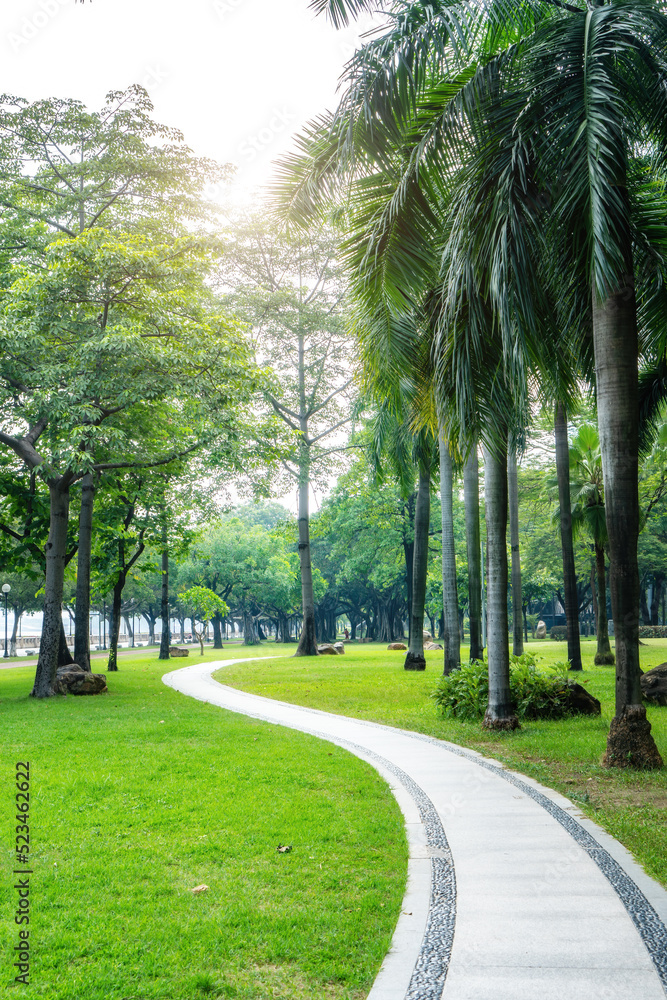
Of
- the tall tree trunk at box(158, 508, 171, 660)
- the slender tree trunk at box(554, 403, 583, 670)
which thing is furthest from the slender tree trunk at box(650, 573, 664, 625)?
the tall tree trunk at box(158, 508, 171, 660)

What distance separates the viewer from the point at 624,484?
7.96 metres

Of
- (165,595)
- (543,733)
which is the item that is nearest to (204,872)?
(543,733)

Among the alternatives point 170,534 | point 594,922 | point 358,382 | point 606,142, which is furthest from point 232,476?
point 594,922

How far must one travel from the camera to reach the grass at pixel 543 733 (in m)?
6.11

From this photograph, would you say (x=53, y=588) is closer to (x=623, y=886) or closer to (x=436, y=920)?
(x=436, y=920)

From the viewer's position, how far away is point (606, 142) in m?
7.40

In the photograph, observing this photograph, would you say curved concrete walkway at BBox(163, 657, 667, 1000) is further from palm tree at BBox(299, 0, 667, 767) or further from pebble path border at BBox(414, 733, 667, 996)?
palm tree at BBox(299, 0, 667, 767)

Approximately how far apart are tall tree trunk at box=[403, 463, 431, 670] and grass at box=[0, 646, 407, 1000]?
11.6m

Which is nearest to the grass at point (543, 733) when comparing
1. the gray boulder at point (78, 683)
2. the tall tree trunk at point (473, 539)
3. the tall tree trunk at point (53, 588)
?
the tall tree trunk at point (473, 539)

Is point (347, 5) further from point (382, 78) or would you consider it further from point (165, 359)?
point (165, 359)

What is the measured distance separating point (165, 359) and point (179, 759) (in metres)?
8.44

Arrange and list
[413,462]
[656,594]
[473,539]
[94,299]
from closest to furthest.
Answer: [94,299]
[473,539]
[413,462]
[656,594]

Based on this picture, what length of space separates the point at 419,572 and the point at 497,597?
9888 millimetres

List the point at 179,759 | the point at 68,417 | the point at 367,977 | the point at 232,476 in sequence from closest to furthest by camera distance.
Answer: the point at 367,977
the point at 179,759
the point at 68,417
the point at 232,476
